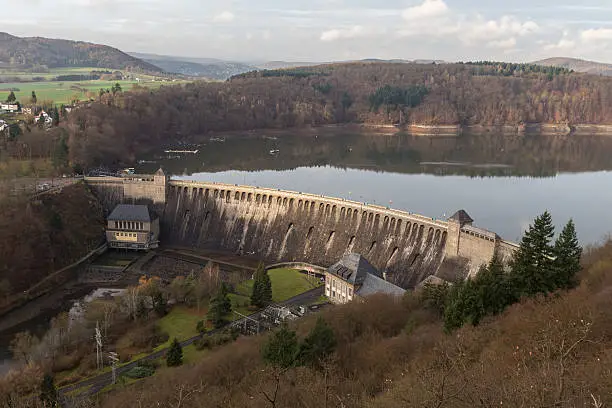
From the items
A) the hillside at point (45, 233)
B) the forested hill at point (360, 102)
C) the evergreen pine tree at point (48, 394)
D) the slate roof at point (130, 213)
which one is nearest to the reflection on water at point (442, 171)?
the forested hill at point (360, 102)

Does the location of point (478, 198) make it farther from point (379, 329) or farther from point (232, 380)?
point (232, 380)

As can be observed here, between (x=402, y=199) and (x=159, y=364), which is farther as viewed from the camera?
(x=402, y=199)

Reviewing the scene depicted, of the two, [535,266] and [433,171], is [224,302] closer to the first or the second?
[535,266]

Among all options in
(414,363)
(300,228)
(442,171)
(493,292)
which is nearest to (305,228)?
(300,228)

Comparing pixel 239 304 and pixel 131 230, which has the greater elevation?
pixel 131 230

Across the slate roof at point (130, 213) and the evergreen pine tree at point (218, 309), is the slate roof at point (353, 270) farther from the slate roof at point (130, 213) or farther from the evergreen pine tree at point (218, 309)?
the slate roof at point (130, 213)

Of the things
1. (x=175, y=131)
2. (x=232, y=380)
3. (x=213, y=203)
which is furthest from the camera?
(x=175, y=131)

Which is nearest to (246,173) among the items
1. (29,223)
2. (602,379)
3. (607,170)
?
(29,223)

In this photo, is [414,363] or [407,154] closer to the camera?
[414,363]
